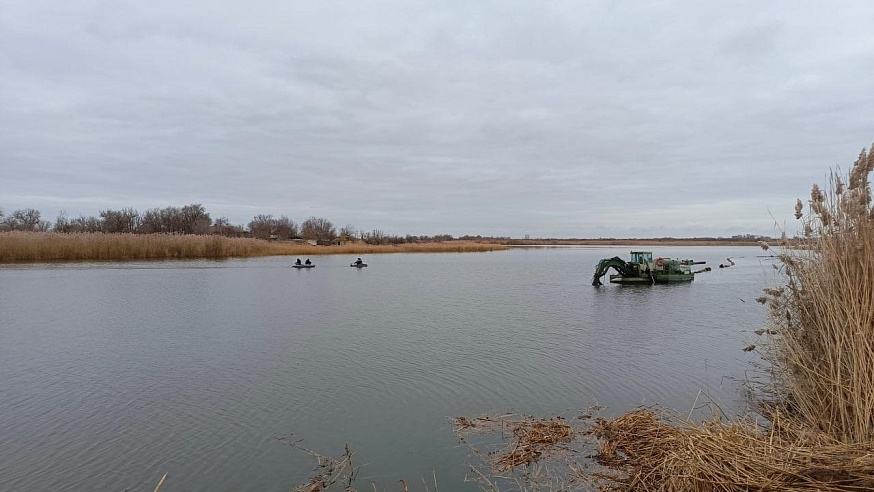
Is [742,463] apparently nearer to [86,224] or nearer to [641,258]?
[641,258]

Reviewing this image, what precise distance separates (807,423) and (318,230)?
90.6 metres

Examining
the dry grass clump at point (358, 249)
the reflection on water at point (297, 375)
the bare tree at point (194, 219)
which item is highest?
the bare tree at point (194, 219)

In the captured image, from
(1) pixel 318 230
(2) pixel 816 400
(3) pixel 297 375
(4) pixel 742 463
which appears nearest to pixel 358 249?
(1) pixel 318 230

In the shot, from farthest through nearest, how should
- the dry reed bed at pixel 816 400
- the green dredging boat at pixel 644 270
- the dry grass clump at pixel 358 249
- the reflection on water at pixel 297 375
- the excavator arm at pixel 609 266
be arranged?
the dry grass clump at pixel 358 249
the green dredging boat at pixel 644 270
the excavator arm at pixel 609 266
the reflection on water at pixel 297 375
the dry reed bed at pixel 816 400

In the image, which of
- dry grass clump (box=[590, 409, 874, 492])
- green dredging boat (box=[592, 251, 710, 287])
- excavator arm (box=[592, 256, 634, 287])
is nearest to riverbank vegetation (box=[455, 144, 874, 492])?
dry grass clump (box=[590, 409, 874, 492])

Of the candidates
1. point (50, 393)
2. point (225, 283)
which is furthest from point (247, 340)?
point (225, 283)

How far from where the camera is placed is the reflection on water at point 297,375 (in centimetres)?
533

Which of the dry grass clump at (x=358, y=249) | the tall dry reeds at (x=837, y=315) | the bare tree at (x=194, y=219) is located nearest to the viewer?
the tall dry reeds at (x=837, y=315)

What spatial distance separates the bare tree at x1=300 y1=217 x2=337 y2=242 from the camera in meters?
86.4

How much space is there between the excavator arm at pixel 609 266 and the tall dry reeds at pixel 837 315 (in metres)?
21.2

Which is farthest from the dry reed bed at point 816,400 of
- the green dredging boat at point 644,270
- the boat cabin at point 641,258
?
the boat cabin at point 641,258

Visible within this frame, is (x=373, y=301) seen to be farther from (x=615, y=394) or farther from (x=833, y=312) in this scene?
(x=833, y=312)

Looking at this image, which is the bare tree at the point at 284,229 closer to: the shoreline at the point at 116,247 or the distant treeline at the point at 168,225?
the distant treeline at the point at 168,225

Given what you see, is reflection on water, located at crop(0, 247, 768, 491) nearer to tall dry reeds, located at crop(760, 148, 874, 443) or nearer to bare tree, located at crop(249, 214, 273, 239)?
tall dry reeds, located at crop(760, 148, 874, 443)
